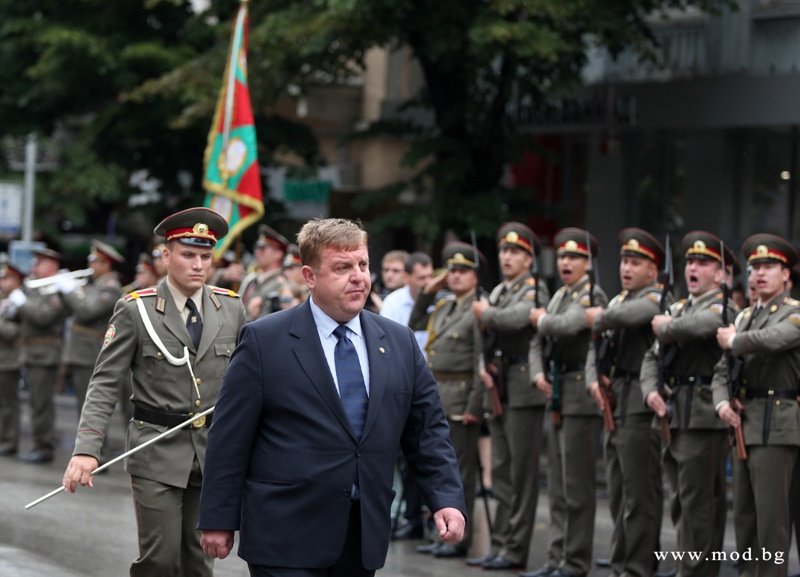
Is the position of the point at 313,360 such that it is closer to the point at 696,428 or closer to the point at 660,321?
the point at 660,321

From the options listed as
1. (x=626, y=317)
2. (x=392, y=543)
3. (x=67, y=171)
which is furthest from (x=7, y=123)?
(x=626, y=317)

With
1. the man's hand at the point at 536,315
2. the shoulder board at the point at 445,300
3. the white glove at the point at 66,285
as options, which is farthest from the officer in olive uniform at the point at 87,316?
the man's hand at the point at 536,315

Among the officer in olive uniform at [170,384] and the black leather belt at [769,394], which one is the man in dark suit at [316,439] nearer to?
the officer in olive uniform at [170,384]

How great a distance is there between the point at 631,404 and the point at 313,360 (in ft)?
15.0

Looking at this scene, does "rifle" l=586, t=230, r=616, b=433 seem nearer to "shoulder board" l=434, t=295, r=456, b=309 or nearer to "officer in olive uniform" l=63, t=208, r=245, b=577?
"shoulder board" l=434, t=295, r=456, b=309

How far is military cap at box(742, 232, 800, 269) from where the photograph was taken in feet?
28.4

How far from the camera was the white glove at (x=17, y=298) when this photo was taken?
16547 mm

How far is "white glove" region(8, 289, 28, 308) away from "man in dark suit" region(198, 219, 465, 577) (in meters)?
11.6

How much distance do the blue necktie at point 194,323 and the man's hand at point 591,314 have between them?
10.7 feet

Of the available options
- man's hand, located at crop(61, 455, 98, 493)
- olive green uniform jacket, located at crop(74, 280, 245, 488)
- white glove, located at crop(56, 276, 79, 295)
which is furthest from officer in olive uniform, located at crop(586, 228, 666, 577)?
white glove, located at crop(56, 276, 79, 295)

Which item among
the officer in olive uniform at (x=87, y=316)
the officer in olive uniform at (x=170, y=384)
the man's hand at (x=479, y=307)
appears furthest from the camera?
the officer in olive uniform at (x=87, y=316)

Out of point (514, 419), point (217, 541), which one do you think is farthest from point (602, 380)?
point (217, 541)

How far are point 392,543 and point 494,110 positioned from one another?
8702 mm

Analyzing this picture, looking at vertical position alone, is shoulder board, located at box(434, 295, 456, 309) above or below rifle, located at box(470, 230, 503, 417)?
above
